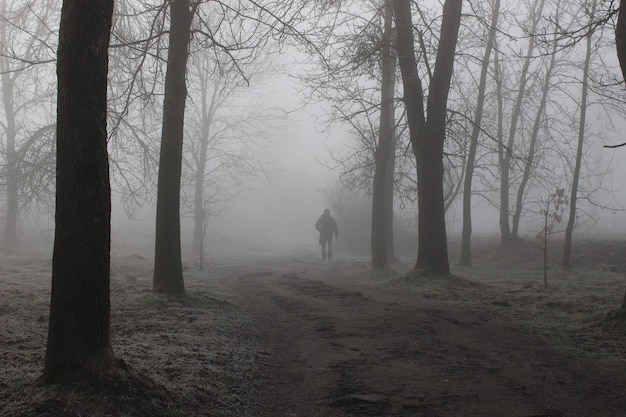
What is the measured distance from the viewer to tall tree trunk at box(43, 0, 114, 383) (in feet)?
12.1

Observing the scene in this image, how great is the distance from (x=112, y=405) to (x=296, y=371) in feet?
7.29

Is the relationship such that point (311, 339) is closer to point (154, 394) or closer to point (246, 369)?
point (246, 369)

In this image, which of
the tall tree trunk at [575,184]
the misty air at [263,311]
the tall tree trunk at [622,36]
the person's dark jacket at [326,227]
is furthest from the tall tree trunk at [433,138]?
the person's dark jacket at [326,227]

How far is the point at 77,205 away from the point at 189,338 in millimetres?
2840

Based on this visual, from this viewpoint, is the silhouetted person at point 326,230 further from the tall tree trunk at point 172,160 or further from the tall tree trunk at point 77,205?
the tall tree trunk at point 77,205

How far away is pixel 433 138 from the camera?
12.2 metres

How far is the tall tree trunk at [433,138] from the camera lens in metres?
12.2

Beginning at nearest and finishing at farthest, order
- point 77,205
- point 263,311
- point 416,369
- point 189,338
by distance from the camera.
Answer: point 77,205 < point 416,369 < point 189,338 < point 263,311

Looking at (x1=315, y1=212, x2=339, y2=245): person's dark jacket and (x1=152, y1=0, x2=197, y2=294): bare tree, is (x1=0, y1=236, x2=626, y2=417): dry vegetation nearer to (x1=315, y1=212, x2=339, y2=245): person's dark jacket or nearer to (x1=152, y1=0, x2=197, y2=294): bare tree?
(x1=152, y1=0, x2=197, y2=294): bare tree

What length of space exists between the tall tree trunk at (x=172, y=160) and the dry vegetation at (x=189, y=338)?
53 cm

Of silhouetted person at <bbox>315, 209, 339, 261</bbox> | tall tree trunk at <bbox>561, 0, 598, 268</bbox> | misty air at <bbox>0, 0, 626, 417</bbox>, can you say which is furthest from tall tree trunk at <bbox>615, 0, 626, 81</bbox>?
silhouetted person at <bbox>315, 209, 339, 261</bbox>

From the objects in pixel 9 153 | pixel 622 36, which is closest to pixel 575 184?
pixel 622 36

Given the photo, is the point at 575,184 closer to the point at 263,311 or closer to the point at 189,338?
the point at 263,311

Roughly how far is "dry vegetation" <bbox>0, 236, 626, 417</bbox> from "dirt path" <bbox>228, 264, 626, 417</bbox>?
0.34 metres
